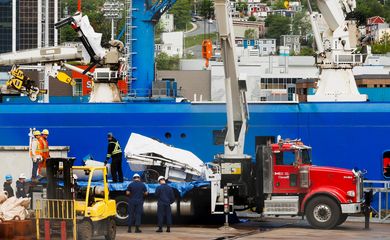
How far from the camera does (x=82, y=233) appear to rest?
31.0m

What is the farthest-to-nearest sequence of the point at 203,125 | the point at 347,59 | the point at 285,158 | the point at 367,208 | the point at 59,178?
1. the point at 347,59
2. the point at 203,125
3. the point at 285,158
4. the point at 367,208
5. the point at 59,178

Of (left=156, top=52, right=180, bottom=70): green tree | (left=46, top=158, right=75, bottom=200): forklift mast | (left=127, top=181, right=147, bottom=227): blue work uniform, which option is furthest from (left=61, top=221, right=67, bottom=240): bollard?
(left=156, top=52, right=180, bottom=70): green tree

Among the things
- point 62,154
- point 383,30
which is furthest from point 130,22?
point 383,30

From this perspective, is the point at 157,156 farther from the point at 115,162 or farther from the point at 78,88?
the point at 78,88

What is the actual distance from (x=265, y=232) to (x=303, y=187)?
2.02 m

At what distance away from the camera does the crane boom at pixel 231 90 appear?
1513 inches

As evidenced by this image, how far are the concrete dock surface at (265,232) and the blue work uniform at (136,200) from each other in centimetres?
50

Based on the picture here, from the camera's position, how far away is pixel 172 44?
488ft

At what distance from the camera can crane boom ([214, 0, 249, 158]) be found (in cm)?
3844

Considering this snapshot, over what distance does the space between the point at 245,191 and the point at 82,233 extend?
26.0 feet

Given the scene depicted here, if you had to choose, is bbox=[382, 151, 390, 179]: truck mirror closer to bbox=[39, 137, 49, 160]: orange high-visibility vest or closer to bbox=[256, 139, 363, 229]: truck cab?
bbox=[256, 139, 363, 229]: truck cab

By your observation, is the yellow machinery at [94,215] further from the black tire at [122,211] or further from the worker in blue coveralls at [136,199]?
the black tire at [122,211]

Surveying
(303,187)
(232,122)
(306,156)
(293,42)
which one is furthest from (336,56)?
(293,42)

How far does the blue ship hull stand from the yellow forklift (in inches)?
477
